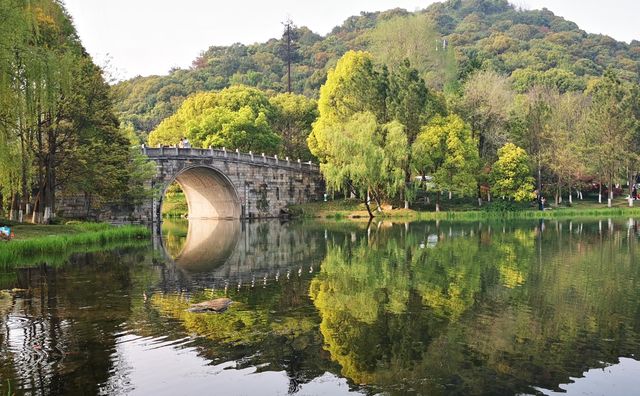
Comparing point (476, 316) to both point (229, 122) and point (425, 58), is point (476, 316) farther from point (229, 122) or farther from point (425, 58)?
point (425, 58)

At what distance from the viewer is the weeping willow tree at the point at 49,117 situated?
19.8 metres

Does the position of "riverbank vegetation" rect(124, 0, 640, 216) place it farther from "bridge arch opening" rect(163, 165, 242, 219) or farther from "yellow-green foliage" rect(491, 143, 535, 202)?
"bridge arch opening" rect(163, 165, 242, 219)

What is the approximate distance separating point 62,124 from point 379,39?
152ft

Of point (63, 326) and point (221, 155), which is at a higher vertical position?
point (221, 155)

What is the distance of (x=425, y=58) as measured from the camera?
229 ft

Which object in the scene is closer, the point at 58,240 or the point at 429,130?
the point at 58,240

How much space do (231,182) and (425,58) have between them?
2874cm

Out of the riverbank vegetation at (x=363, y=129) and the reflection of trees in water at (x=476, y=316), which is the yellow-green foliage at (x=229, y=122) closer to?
the riverbank vegetation at (x=363, y=129)

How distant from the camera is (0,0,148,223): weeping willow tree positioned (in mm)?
19781

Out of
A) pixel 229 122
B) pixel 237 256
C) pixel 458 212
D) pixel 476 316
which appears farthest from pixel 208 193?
→ pixel 476 316

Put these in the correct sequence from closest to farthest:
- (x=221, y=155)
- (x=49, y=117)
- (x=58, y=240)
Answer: (x=58, y=240), (x=49, y=117), (x=221, y=155)

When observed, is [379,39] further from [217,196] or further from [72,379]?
[72,379]

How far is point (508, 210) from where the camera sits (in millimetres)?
53281

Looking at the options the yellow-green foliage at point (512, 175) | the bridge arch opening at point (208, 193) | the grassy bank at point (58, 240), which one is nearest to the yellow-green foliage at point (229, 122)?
the bridge arch opening at point (208, 193)
